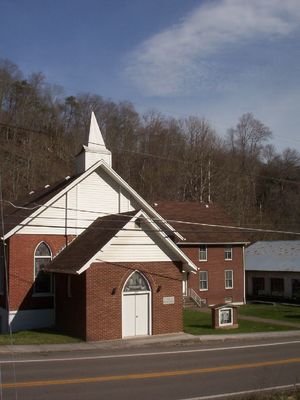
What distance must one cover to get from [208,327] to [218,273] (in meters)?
16.6

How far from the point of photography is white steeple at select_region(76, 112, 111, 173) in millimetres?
31109

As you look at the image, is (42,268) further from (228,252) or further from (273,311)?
(228,252)

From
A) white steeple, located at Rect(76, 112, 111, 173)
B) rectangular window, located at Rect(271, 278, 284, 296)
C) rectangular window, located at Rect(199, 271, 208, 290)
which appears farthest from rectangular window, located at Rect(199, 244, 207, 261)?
white steeple, located at Rect(76, 112, 111, 173)

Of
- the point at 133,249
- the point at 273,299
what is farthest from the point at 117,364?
the point at 273,299

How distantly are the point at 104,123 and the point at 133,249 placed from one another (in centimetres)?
4449

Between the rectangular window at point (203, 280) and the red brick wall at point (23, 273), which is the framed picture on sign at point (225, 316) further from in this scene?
the rectangular window at point (203, 280)

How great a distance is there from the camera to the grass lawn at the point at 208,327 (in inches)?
1071

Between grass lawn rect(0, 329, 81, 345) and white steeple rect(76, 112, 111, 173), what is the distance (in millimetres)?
9824

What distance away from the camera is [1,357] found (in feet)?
61.3

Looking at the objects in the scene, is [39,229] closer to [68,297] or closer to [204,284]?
[68,297]

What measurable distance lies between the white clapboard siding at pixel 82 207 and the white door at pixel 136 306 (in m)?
5.03

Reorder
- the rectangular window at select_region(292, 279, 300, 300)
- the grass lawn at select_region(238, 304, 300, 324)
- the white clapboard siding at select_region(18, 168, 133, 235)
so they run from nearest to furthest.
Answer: the white clapboard siding at select_region(18, 168, 133, 235)
the grass lawn at select_region(238, 304, 300, 324)
the rectangular window at select_region(292, 279, 300, 300)

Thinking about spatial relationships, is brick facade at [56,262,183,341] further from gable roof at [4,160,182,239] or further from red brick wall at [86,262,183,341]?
gable roof at [4,160,182,239]

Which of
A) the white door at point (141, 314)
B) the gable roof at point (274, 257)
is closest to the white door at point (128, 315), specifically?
the white door at point (141, 314)
